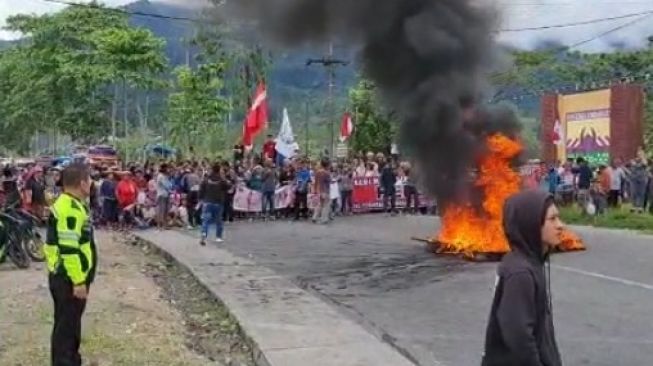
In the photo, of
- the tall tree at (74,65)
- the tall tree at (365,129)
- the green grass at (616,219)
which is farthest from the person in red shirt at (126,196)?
the tall tree at (365,129)

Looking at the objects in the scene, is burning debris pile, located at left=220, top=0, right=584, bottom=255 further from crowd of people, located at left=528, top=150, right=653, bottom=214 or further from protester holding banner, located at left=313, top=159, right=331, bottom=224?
crowd of people, located at left=528, top=150, right=653, bottom=214

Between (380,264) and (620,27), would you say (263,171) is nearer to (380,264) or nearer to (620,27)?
(380,264)

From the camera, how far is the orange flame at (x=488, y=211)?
14.8m

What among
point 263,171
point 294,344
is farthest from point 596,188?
point 294,344

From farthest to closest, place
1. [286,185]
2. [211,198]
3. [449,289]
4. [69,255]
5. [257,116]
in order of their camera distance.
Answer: [257,116] → [286,185] → [211,198] → [449,289] → [69,255]

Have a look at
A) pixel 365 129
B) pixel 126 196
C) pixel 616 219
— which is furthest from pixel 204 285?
pixel 365 129

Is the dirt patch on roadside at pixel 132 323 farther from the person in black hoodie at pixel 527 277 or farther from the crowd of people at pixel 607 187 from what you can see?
the crowd of people at pixel 607 187

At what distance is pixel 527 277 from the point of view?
351 cm

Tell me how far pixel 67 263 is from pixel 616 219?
17.9 metres

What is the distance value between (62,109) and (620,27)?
25673 millimetres

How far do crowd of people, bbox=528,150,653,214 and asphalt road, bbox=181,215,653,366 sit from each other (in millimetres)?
4829

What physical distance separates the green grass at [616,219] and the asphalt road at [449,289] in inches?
52.3

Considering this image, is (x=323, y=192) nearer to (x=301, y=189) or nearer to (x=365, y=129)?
(x=301, y=189)

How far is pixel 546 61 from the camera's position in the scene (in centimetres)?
5241
